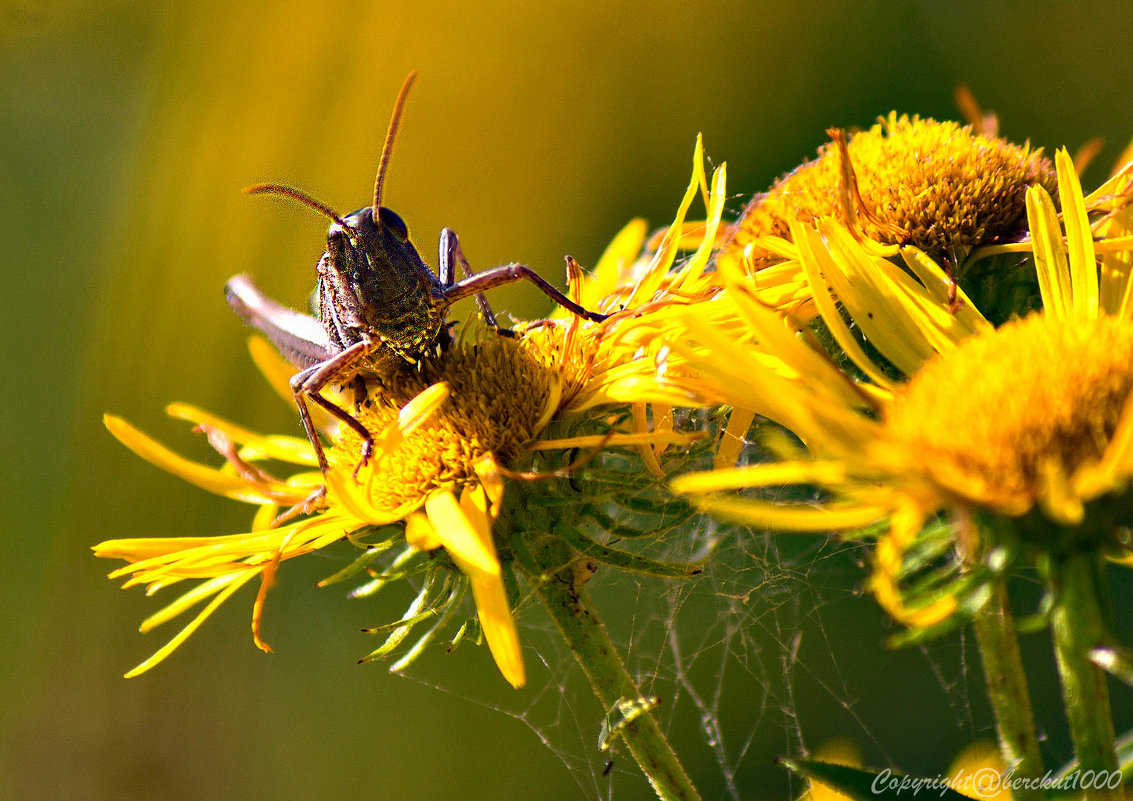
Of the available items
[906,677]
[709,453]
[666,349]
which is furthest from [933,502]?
[906,677]

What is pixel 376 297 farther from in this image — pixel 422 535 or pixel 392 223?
pixel 422 535

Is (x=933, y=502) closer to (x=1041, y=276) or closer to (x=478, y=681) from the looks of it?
(x=1041, y=276)

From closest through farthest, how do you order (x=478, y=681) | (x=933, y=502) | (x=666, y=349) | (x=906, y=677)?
(x=933, y=502)
(x=666, y=349)
(x=906, y=677)
(x=478, y=681)

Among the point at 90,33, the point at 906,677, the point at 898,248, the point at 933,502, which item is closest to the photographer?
the point at 933,502

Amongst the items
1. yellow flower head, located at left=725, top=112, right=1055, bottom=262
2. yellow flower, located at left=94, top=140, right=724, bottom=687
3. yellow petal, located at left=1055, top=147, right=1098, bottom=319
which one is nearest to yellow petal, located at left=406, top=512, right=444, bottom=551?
yellow flower, located at left=94, top=140, right=724, bottom=687

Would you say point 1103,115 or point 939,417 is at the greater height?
point 1103,115

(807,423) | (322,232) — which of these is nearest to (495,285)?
(807,423)

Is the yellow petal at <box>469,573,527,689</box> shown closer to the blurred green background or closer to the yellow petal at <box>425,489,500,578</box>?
the yellow petal at <box>425,489,500,578</box>
